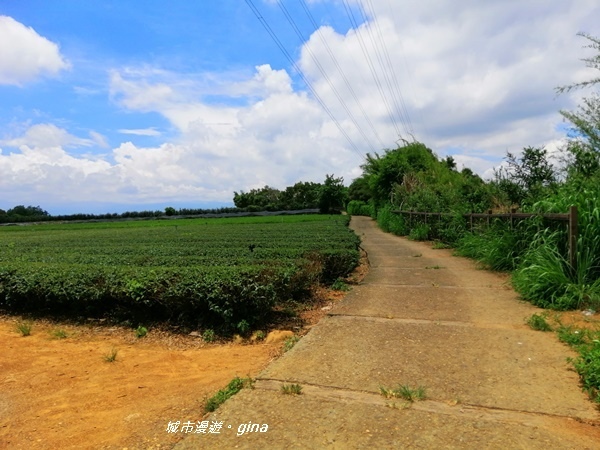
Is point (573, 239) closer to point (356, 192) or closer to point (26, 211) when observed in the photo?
point (356, 192)

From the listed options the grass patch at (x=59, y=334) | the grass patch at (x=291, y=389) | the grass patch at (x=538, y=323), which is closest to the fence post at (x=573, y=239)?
the grass patch at (x=538, y=323)

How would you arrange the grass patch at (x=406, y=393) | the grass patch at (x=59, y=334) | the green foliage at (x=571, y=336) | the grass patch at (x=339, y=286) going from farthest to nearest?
the grass patch at (x=339, y=286)
the grass patch at (x=59, y=334)
the green foliage at (x=571, y=336)
the grass patch at (x=406, y=393)

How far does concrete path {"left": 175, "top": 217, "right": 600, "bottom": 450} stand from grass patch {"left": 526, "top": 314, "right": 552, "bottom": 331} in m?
0.13

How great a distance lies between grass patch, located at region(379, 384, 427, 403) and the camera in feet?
11.4

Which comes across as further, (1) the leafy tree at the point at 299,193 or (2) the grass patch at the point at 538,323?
(1) the leafy tree at the point at 299,193

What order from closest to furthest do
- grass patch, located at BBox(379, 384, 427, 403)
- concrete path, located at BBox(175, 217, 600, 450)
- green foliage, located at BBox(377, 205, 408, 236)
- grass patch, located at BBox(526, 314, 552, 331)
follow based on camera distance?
concrete path, located at BBox(175, 217, 600, 450), grass patch, located at BBox(379, 384, 427, 403), grass patch, located at BBox(526, 314, 552, 331), green foliage, located at BBox(377, 205, 408, 236)

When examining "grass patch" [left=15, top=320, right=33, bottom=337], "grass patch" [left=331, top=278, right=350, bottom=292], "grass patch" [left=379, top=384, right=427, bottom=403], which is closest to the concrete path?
"grass patch" [left=379, top=384, right=427, bottom=403]

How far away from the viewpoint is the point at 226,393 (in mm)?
3666

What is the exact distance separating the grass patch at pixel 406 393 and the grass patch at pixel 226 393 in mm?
1171

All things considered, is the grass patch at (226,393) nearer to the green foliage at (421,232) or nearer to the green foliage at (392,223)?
the green foliage at (421,232)

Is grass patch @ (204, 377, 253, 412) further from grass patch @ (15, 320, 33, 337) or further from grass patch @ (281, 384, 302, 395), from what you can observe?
grass patch @ (15, 320, 33, 337)

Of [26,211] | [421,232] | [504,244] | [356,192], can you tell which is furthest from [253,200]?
[504,244]

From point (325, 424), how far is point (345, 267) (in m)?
6.06

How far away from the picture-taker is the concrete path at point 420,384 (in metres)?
2.92
